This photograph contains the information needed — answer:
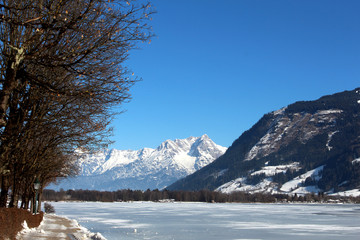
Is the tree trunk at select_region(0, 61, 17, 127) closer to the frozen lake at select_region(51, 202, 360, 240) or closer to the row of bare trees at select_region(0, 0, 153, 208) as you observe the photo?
the row of bare trees at select_region(0, 0, 153, 208)

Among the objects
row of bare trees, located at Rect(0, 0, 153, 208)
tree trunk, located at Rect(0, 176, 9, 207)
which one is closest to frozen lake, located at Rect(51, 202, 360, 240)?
tree trunk, located at Rect(0, 176, 9, 207)

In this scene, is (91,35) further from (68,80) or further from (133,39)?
(68,80)

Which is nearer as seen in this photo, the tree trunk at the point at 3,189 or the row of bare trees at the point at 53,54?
the row of bare trees at the point at 53,54

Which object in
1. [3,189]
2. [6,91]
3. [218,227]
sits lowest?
[218,227]

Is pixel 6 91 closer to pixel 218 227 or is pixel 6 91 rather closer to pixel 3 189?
pixel 3 189

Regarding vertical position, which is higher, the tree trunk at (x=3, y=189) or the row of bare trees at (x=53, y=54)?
the row of bare trees at (x=53, y=54)

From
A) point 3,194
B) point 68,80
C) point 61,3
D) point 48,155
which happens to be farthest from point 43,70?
point 48,155

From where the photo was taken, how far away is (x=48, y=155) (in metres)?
31.1

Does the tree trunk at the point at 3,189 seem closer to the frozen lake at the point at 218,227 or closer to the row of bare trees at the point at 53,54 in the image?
the row of bare trees at the point at 53,54

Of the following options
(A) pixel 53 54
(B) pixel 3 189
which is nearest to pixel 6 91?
(A) pixel 53 54

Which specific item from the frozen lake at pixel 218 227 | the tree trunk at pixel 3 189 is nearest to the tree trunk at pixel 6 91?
the tree trunk at pixel 3 189

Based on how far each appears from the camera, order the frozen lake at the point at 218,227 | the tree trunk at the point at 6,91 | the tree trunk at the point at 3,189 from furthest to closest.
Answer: the frozen lake at the point at 218,227 → the tree trunk at the point at 3,189 → the tree trunk at the point at 6,91

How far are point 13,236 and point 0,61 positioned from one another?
11.2 meters

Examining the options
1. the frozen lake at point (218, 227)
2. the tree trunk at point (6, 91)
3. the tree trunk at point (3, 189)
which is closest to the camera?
the tree trunk at point (6, 91)
